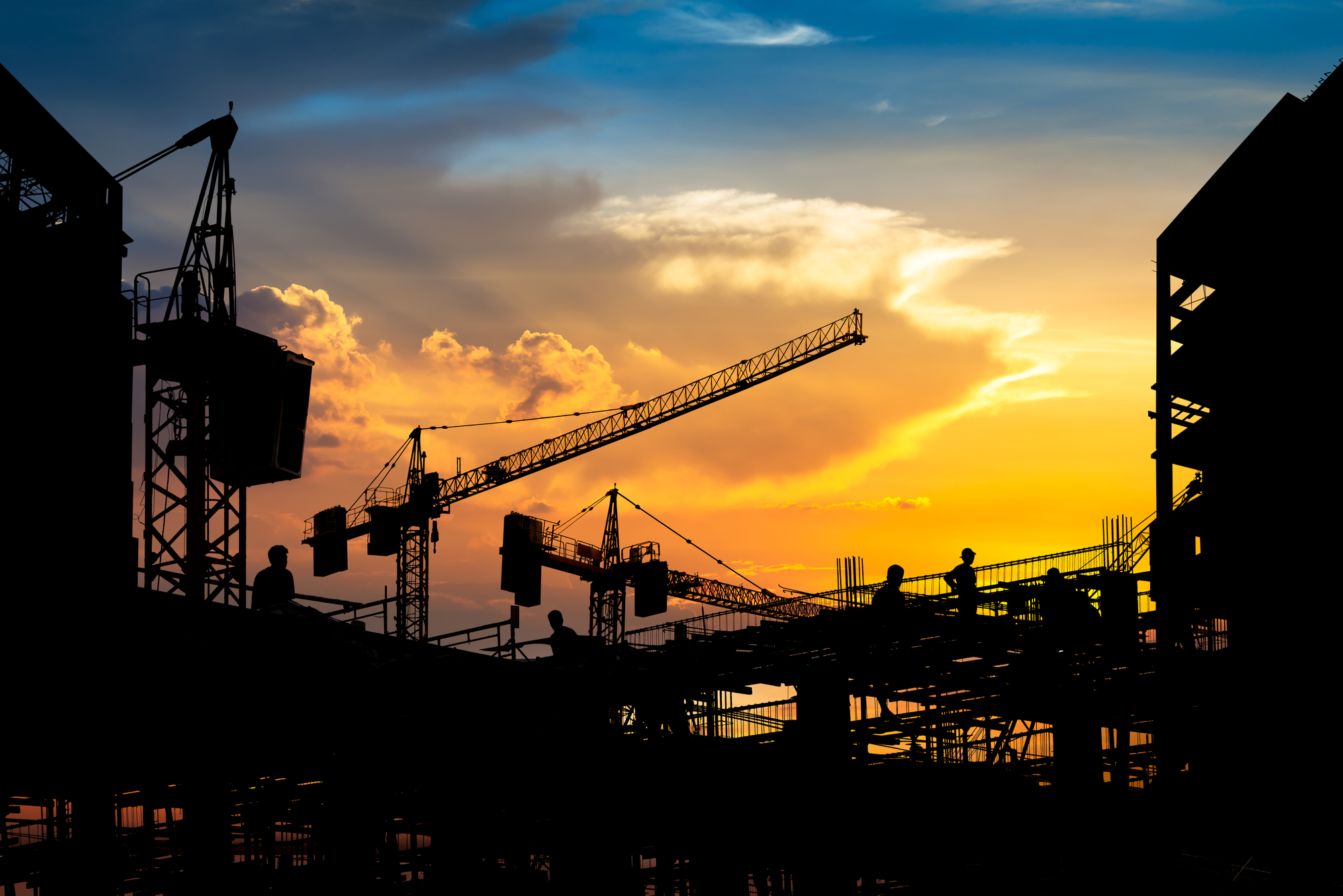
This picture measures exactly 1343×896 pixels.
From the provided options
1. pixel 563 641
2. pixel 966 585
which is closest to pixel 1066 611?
pixel 966 585

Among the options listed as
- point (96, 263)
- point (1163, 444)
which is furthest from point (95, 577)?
point (1163, 444)

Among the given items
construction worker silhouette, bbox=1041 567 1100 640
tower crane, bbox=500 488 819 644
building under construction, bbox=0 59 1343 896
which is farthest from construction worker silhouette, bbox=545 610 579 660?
tower crane, bbox=500 488 819 644

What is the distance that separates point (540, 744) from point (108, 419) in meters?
17.7

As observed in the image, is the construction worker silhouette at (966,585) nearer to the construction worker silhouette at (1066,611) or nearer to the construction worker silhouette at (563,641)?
the construction worker silhouette at (1066,611)

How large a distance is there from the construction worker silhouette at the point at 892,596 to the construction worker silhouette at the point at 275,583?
9.39 metres

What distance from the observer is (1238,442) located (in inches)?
1053

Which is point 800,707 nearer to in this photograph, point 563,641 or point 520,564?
point 563,641

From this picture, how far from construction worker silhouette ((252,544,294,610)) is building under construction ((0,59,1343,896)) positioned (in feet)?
0.93

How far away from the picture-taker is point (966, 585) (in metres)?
18.9

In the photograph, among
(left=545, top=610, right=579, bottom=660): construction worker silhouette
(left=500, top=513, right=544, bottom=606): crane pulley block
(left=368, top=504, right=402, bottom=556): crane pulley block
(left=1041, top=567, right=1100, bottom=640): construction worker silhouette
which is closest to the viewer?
(left=1041, top=567, right=1100, bottom=640): construction worker silhouette

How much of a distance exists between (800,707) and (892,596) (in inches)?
165

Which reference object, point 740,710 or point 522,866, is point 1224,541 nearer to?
point 740,710

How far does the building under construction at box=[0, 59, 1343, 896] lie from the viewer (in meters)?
19.4

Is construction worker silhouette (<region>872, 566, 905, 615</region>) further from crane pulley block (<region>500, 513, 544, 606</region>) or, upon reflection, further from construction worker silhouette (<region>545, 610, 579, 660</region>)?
crane pulley block (<region>500, 513, 544, 606</region>)
